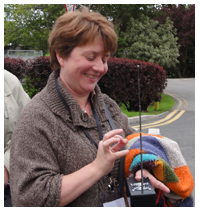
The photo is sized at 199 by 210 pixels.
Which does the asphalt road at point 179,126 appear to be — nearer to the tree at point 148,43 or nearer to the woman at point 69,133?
the woman at point 69,133

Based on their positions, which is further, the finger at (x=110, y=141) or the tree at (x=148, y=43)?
the tree at (x=148, y=43)

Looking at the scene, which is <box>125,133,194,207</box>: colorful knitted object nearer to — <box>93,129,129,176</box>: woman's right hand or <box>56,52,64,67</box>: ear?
<box>93,129,129,176</box>: woman's right hand

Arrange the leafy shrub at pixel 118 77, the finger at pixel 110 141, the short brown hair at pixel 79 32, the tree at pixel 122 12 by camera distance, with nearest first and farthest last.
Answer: the finger at pixel 110 141
the short brown hair at pixel 79 32
the leafy shrub at pixel 118 77
the tree at pixel 122 12

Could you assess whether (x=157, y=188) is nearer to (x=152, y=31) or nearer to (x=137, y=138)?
(x=137, y=138)

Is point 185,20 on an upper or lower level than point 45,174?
upper

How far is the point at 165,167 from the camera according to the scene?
148 cm

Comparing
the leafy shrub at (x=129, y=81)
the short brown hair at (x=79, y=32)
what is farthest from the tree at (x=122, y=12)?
the short brown hair at (x=79, y=32)

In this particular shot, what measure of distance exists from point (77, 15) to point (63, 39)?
18cm

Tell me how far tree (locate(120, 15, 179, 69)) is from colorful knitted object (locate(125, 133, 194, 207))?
15.3 metres

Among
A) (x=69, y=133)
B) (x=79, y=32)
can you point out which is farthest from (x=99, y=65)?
(x=69, y=133)

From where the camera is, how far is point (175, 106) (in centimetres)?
1184

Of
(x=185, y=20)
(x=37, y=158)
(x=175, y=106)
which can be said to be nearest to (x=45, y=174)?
(x=37, y=158)

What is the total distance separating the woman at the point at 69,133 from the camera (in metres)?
1.23

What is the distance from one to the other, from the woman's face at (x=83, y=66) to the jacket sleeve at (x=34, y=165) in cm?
33
